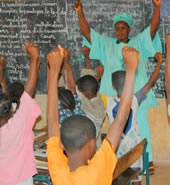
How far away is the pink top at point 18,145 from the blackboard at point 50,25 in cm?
258

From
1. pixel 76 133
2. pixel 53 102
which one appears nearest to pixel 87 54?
pixel 53 102

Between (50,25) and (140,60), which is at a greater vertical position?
(50,25)

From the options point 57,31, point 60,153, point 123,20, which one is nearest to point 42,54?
point 57,31

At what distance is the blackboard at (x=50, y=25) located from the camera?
5242 mm

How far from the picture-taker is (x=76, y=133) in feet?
6.75

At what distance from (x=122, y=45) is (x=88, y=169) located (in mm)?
2956

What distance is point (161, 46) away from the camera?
5082 mm

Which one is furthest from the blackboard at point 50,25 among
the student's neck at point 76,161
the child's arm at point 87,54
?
the student's neck at point 76,161

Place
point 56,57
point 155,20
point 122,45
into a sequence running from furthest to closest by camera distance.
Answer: point 122,45, point 155,20, point 56,57

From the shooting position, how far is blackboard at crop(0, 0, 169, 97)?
5.24 m

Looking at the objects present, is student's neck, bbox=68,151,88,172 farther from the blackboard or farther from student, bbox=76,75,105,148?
the blackboard

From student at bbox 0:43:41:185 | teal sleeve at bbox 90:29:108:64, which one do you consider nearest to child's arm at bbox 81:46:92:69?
teal sleeve at bbox 90:29:108:64

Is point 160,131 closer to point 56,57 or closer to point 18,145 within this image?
point 18,145

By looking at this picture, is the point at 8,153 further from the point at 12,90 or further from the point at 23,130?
the point at 12,90
